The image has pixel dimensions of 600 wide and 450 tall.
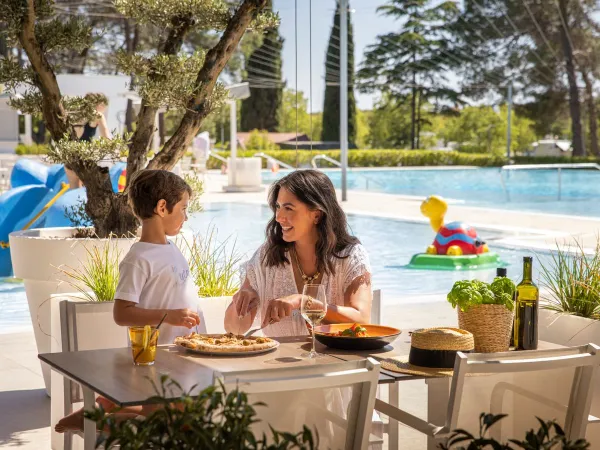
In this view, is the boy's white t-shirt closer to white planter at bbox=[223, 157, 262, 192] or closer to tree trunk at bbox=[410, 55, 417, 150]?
white planter at bbox=[223, 157, 262, 192]

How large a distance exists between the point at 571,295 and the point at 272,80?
1166 inches

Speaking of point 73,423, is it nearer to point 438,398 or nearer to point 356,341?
point 356,341

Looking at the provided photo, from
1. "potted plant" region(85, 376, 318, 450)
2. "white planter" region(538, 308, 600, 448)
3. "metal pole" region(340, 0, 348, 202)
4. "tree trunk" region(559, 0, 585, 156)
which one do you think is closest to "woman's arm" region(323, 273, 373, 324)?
"white planter" region(538, 308, 600, 448)

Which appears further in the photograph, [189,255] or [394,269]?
[394,269]

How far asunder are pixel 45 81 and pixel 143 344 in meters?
3.04

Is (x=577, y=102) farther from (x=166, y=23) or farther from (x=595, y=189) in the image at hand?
(x=166, y=23)

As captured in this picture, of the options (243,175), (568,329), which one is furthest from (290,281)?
(243,175)

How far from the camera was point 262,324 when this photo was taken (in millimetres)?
3186

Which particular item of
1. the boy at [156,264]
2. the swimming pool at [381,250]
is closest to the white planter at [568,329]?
the boy at [156,264]

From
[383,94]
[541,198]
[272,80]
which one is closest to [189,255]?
[541,198]

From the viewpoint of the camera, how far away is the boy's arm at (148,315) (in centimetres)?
294

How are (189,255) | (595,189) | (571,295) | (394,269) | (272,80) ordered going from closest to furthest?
(571,295), (189,255), (394,269), (595,189), (272,80)

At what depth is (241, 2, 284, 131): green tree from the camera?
101 feet

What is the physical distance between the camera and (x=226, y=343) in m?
2.70
